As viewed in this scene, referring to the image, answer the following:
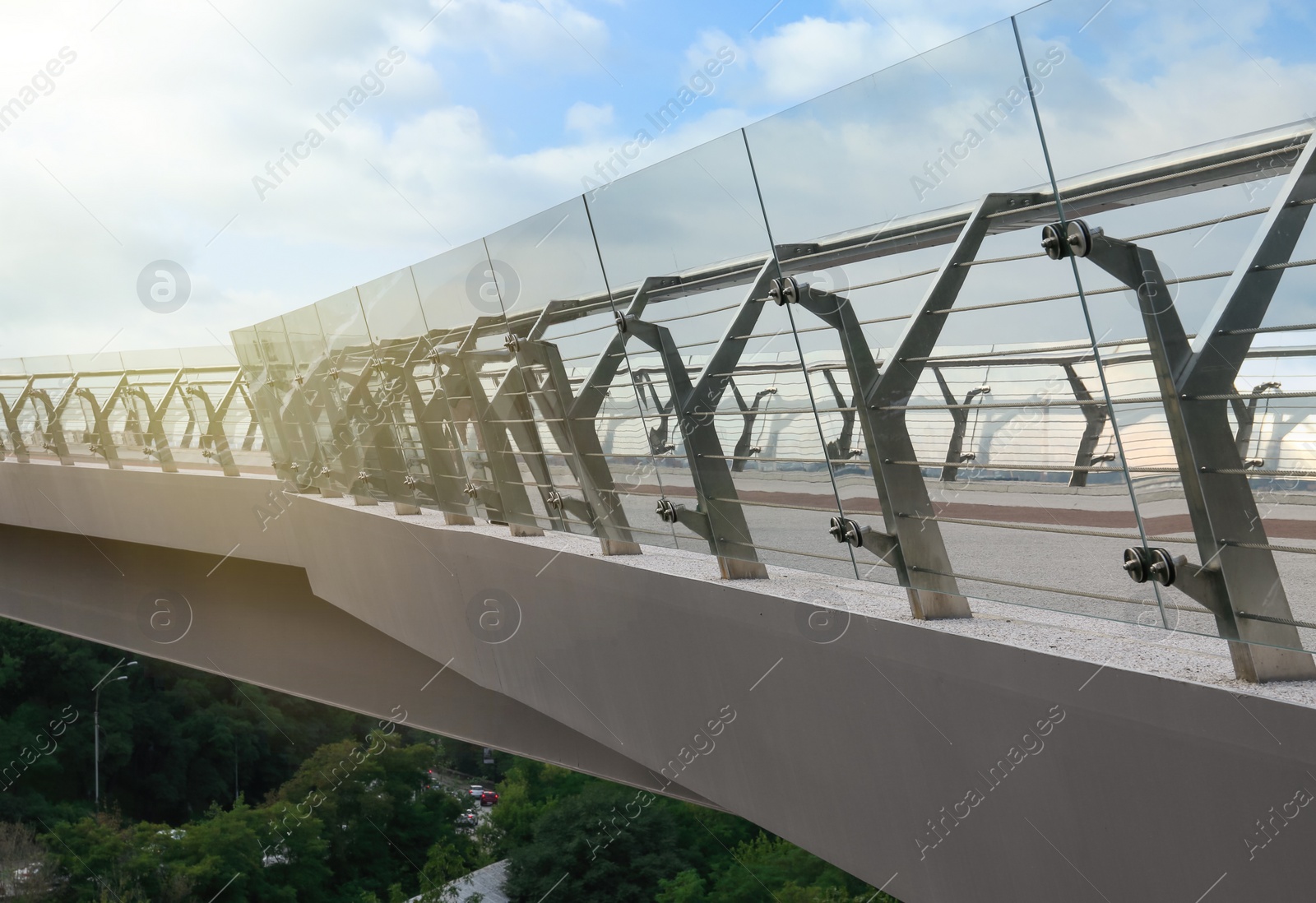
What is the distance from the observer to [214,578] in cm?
999

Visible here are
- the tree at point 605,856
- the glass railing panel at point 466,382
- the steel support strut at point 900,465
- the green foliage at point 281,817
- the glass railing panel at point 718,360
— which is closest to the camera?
the steel support strut at point 900,465

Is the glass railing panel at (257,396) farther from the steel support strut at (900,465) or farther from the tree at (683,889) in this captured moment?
the tree at (683,889)

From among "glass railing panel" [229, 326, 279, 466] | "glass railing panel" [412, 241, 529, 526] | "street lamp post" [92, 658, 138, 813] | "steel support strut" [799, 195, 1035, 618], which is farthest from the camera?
"street lamp post" [92, 658, 138, 813]

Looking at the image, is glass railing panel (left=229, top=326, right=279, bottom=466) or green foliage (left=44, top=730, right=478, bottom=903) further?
green foliage (left=44, top=730, right=478, bottom=903)

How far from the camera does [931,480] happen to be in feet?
8.86

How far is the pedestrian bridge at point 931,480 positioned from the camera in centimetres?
192

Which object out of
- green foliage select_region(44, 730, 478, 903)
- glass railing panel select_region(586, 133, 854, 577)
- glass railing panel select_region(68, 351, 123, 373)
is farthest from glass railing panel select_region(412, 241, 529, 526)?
green foliage select_region(44, 730, 478, 903)

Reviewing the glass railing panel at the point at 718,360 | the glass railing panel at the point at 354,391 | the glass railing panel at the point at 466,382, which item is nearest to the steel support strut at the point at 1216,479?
the glass railing panel at the point at 718,360

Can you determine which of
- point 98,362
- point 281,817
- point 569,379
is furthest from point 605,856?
point 569,379

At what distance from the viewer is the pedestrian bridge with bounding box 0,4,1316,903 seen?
1.92m

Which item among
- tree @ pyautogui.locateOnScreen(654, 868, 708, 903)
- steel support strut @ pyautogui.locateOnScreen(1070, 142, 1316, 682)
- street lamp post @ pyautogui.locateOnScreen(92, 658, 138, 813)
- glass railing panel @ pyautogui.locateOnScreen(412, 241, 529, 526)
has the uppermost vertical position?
glass railing panel @ pyautogui.locateOnScreen(412, 241, 529, 526)

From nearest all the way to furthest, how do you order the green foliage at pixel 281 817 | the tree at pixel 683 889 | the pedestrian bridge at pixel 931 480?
the pedestrian bridge at pixel 931 480, the green foliage at pixel 281 817, the tree at pixel 683 889

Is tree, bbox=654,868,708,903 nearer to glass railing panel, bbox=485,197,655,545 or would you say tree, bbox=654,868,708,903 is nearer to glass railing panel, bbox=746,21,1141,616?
glass railing panel, bbox=485,197,655,545

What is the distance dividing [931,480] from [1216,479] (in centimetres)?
80
